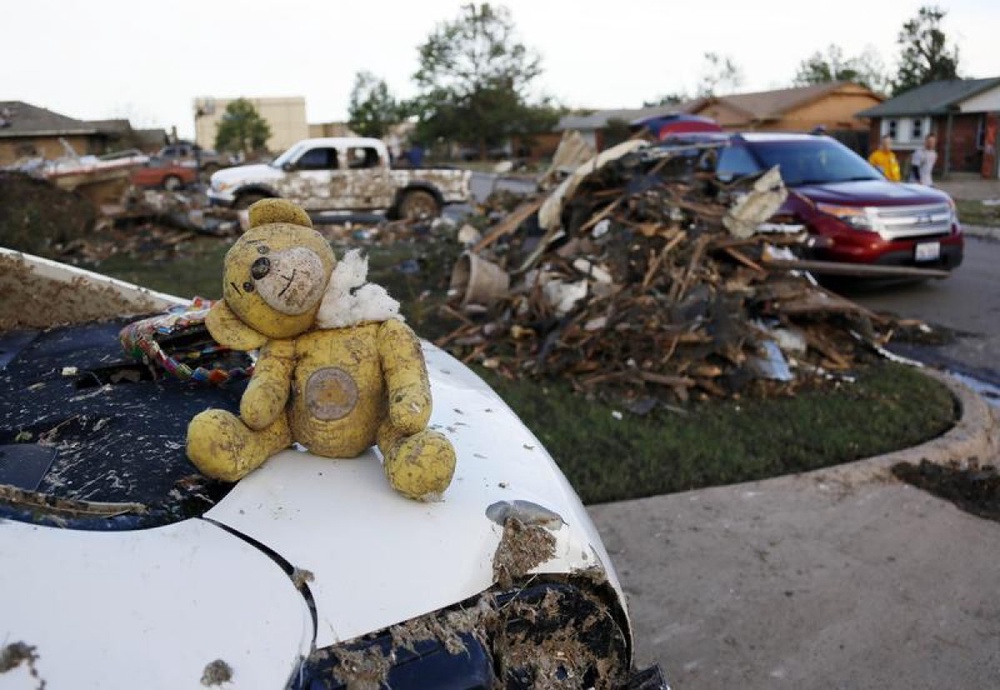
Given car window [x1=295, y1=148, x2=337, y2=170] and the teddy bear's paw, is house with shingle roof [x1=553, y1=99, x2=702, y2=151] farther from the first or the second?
the teddy bear's paw

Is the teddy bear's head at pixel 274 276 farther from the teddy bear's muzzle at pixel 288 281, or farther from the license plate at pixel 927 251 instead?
the license plate at pixel 927 251

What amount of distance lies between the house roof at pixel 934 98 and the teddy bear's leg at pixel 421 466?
1573 inches

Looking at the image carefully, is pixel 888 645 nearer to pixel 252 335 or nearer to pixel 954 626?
pixel 954 626

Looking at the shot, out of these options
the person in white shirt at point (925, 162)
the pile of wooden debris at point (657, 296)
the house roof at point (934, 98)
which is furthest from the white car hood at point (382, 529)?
the house roof at point (934, 98)

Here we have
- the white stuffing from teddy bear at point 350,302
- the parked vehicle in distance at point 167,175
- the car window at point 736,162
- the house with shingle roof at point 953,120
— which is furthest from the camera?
the house with shingle roof at point 953,120

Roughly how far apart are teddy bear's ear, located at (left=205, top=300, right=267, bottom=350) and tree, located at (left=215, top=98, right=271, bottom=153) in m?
62.3

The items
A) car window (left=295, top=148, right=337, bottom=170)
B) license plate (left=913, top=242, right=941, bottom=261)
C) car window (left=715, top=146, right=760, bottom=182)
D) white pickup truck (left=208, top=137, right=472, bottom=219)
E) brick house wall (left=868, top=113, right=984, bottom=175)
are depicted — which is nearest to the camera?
license plate (left=913, top=242, right=941, bottom=261)

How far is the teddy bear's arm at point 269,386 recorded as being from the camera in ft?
6.09

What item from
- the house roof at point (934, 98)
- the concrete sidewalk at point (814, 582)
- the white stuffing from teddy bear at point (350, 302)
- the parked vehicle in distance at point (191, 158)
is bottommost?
the concrete sidewalk at point (814, 582)

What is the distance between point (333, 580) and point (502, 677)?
40 centimetres

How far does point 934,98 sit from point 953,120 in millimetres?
1790

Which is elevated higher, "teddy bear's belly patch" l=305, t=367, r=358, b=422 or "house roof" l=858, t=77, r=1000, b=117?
"house roof" l=858, t=77, r=1000, b=117

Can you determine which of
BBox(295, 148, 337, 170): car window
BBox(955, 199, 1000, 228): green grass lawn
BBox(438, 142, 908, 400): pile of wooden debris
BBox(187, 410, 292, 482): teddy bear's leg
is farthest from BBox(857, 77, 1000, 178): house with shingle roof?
BBox(187, 410, 292, 482): teddy bear's leg

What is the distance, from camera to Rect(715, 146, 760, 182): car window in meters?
10.1
